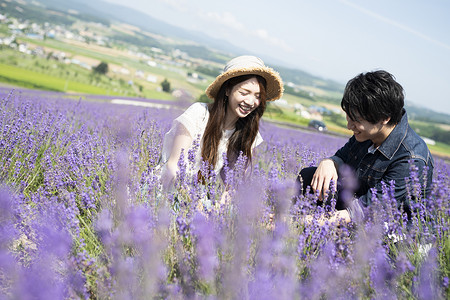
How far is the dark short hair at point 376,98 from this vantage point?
1842 mm

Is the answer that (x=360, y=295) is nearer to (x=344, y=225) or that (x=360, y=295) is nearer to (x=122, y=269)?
(x=344, y=225)

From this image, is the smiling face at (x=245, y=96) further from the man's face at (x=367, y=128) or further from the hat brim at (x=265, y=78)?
the man's face at (x=367, y=128)

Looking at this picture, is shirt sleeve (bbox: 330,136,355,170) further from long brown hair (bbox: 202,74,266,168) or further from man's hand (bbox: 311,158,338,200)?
long brown hair (bbox: 202,74,266,168)

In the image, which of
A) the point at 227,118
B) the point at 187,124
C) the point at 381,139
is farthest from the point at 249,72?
the point at 381,139

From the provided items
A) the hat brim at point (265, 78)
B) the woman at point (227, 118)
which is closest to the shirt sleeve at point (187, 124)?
the woman at point (227, 118)

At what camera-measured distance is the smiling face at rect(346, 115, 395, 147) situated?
6.29 feet

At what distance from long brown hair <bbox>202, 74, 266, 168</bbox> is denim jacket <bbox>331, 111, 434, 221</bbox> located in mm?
799

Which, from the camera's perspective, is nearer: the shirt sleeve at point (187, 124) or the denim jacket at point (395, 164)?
the denim jacket at point (395, 164)

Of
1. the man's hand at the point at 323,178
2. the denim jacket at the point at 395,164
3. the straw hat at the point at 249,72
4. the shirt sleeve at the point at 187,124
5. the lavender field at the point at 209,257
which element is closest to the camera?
the lavender field at the point at 209,257

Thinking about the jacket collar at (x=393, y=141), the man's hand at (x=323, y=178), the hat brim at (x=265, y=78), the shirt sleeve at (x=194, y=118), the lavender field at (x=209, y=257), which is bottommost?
the lavender field at (x=209, y=257)

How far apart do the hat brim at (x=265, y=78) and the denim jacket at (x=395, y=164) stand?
78 cm

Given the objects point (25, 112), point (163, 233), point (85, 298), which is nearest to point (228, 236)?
point (163, 233)

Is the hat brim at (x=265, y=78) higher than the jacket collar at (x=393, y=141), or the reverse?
the hat brim at (x=265, y=78)

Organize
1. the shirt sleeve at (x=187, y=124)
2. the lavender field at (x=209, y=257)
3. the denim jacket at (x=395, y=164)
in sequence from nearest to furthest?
the lavender field at (x=209, y=257) → the denim jacket at (x=395, y=164) → the shirt sleeve at (x=187, y=124)
